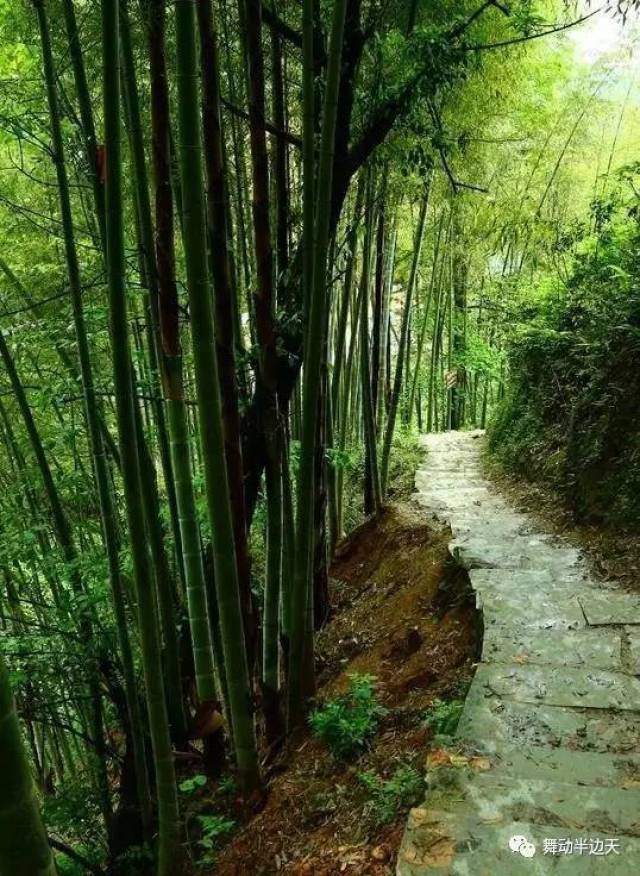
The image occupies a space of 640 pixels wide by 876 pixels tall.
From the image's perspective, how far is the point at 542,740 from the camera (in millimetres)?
1996

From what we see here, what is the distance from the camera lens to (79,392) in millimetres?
2936

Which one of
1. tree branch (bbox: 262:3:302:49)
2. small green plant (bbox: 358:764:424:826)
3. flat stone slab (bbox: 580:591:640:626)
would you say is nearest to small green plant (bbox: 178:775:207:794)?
small green plant (bbox: 358:764:424:826)

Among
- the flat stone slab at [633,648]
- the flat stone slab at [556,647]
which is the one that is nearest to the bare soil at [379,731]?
the flat stone slab at [556,647]

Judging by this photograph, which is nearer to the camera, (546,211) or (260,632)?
(260,632)

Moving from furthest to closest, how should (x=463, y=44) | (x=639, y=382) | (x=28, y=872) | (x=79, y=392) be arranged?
(x=639, y=382) < (x=79, y=392) < (x=463, y=44) < (x=28, y=872)

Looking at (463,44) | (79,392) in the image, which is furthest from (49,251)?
(463,44)

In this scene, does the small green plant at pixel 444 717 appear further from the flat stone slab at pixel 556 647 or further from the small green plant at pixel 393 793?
the flat stone slab at pixel 556 647

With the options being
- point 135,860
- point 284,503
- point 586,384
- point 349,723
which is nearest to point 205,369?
point 284,503

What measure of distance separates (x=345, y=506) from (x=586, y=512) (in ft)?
11.5

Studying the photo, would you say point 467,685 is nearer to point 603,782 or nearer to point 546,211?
point 603,782

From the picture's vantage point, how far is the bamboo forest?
1.71 m

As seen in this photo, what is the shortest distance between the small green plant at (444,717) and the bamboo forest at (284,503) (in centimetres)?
2

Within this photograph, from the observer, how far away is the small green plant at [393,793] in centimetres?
182

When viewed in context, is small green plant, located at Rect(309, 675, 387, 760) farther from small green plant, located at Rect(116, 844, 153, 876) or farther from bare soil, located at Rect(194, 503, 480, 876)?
small green plant, located at Rect(116, 844, 153, 876)
